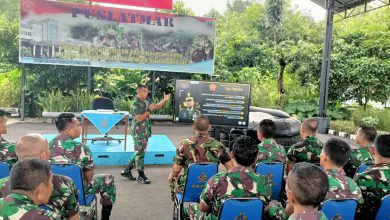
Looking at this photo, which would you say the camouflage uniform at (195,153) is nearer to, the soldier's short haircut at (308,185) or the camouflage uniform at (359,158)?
the camouflage uniform at (359,158)

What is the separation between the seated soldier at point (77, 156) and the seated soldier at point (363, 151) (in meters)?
2.39

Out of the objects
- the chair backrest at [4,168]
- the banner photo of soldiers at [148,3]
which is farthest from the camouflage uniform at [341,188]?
the banner photo of soldiers at [148,3]

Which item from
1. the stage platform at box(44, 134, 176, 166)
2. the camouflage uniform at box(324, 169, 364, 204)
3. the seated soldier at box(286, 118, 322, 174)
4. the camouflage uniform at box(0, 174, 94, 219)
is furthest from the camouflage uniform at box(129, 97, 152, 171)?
the camouflage uniform at box(324, 169, 364, 204)

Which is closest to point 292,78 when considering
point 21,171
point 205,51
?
point 205,51

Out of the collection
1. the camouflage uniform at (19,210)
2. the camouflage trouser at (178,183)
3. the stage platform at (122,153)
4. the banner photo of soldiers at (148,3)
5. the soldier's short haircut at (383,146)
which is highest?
the banner photo of soldiers at (148,3)

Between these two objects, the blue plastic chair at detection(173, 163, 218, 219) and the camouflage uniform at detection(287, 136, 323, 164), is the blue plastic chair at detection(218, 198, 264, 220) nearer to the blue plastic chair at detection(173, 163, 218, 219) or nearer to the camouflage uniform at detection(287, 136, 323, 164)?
the blue plastic chair at detection(173, 163, 218, 219)

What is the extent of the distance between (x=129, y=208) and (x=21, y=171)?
95.9 inches

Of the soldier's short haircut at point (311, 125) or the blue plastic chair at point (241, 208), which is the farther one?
the soldier's short haircut at point (311, 125)

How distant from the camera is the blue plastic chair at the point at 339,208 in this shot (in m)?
2.14

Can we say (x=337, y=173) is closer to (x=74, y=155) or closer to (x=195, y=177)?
(x=195, y=177)

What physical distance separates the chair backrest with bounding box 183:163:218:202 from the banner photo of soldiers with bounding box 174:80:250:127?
7.59 feet

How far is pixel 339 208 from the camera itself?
217 cm

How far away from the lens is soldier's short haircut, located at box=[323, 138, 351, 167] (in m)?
2.40

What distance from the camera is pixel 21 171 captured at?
1.63 meters
